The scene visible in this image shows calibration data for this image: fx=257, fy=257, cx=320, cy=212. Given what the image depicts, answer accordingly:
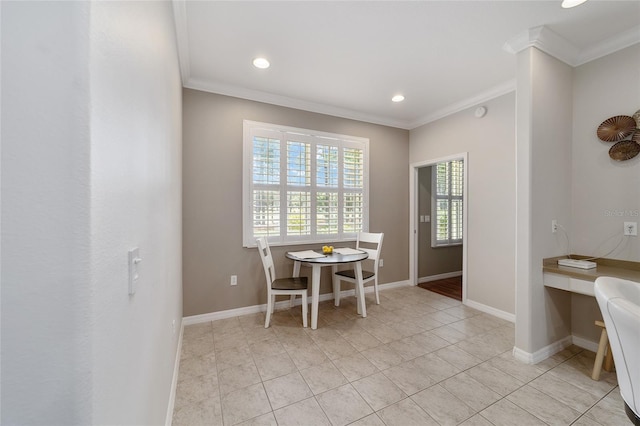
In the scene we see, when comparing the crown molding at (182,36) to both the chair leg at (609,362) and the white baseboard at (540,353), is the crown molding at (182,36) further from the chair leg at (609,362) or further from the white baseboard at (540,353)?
the chair leg at (609,362)

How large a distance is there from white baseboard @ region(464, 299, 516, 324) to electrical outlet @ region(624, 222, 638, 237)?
137 cm

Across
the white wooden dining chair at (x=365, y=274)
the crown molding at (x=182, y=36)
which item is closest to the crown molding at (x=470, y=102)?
the white wooden dining chair at (x=365, y=274)

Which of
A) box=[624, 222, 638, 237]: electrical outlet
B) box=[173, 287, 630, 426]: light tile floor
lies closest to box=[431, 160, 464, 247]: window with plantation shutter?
box=[173, 287, 630, 426]: light tile floor

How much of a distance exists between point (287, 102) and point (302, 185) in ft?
3.65

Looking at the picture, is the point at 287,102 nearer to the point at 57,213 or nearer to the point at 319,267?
the point at 319,267

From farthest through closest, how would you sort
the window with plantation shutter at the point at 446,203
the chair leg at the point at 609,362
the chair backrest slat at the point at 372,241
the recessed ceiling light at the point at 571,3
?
the window with plantation shutter at the point at 446,203
the chair backrest slat at the point at 372,241
the chair leg at the point at 609,362
the recessed ceiling light at the point at 571,3

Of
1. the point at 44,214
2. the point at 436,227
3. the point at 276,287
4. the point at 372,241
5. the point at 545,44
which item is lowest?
the point at 276,287

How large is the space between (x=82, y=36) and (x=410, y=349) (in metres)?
2.83

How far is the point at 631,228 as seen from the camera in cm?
216

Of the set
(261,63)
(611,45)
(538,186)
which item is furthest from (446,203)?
(261,63)

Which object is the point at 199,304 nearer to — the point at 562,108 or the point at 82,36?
the point at 82,36

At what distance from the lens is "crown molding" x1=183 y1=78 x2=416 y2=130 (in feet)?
9.78

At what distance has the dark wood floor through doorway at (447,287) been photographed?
3.98 meters

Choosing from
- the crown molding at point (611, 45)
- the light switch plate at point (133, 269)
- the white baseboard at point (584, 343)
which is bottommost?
the white baseboard at point (584, 343)
